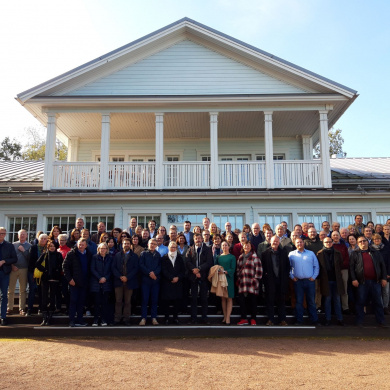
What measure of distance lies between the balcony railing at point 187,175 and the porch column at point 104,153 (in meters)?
0.17

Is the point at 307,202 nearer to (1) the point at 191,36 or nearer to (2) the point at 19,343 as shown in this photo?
(1) the point at 191,36

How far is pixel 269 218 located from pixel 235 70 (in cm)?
515

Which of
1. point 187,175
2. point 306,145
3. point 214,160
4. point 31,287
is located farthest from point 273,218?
point 31,287

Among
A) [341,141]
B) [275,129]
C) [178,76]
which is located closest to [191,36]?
[178,76]

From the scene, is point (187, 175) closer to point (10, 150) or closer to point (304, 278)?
point (304, 278)

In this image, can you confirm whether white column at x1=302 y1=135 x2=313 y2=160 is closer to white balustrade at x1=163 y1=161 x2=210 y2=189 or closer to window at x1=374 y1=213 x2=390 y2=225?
window at x1=374 y1=213 x2=390 y2=225

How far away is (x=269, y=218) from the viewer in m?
12.6

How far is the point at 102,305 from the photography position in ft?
25.6

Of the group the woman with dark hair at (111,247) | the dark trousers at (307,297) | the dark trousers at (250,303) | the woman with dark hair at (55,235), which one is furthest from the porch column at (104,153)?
the dark trousers at (307,297)

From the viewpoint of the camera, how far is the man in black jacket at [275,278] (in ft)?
25.6

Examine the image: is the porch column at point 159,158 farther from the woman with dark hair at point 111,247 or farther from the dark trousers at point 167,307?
the dark trousers at point 167,307

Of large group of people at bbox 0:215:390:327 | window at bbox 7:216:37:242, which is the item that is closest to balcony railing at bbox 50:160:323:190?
window at bbox 7:216:37:242

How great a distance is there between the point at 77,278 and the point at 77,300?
48 centimetres

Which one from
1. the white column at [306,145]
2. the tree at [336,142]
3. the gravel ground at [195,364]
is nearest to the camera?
the gravel ground at [195,364]
